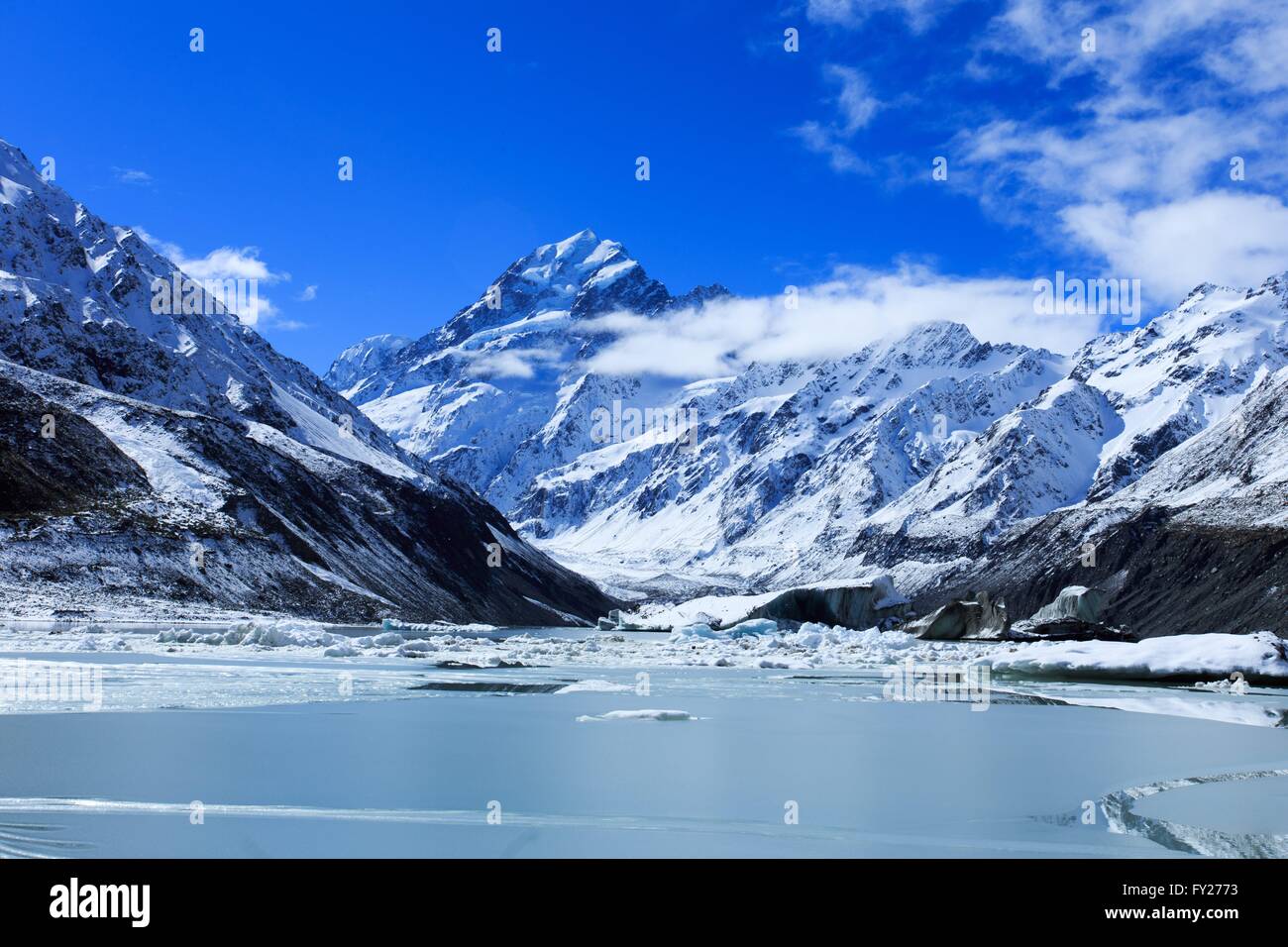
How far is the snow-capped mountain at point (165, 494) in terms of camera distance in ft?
335

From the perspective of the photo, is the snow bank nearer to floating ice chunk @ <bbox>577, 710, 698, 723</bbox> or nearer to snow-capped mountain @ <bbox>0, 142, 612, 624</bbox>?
floating ice chunk @ <bbox>577, 710, 698, 723</bbox>

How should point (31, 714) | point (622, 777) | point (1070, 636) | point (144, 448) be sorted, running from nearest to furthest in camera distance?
point (622, 777) < point (31, 714) < point (1070, 636) < point (144, 448)

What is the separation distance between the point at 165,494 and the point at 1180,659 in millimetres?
104254

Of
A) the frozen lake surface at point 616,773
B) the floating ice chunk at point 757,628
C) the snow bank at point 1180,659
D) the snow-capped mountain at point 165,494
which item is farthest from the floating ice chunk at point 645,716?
the floating ice chunk at point 757,628

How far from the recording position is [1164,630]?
136 meters

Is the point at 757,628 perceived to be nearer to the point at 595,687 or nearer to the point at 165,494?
the point at 165,494

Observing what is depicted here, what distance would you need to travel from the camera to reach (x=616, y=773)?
2098 centimetres

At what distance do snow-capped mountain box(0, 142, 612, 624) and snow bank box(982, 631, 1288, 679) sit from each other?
75589 mm

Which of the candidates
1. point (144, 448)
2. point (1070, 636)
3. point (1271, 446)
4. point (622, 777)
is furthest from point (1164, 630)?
point (622, 777)

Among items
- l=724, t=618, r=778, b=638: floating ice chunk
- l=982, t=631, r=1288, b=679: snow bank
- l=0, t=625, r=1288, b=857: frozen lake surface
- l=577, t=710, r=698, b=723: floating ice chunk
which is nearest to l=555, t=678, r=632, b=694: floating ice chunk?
l=0, t=625, r=1288, b=857: frozen lake surface

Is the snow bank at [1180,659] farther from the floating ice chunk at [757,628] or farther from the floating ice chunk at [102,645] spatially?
the floating ice chunk at [757,628]

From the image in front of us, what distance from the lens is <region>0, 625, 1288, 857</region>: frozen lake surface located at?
1530 cm

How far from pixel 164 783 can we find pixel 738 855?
10.2 metres

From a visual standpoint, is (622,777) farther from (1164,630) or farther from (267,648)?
(1164,630)
